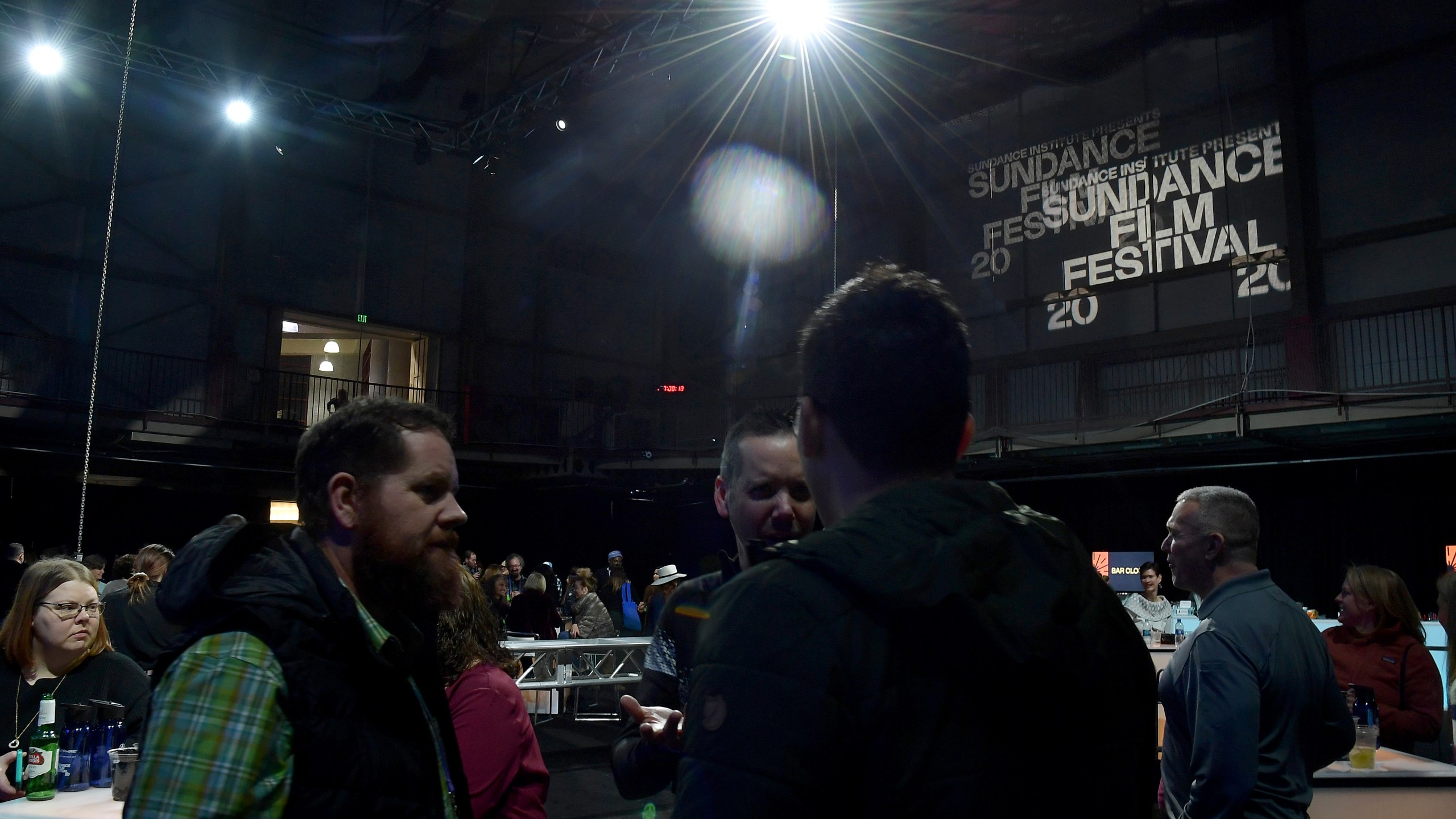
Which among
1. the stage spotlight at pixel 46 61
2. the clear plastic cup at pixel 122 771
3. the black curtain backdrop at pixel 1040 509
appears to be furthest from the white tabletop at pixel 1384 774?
the stage spotlight at pixel 46 61

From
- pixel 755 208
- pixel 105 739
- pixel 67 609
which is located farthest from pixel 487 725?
pixel 755 208

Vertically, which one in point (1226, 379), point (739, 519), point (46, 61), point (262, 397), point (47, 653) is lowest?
point (47, 653)

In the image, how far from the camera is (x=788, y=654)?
2.82 feet

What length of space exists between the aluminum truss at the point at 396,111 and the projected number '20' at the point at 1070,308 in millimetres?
7204

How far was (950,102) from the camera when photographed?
16609 millimetres

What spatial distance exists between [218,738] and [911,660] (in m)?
0.94

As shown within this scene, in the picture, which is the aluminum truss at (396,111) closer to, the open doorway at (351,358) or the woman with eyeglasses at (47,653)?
the open doorway at (351,358)

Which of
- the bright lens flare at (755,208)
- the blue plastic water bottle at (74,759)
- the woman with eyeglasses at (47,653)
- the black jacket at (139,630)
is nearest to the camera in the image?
the blue plastic water bottle at (74,759)

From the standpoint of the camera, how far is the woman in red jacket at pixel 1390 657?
13.6ft

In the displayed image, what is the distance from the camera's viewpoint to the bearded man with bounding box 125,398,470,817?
125cm

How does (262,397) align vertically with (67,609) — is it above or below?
above

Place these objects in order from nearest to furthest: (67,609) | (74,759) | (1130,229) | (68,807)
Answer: (68,807) → (74,759) → (67,609) → (1130,229)

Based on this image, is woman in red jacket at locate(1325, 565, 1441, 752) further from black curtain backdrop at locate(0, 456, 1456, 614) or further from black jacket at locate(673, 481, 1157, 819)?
black curtain backdrop at locate(0, 456, 1456, 614)

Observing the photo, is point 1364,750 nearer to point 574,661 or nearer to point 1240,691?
point 1240,691
